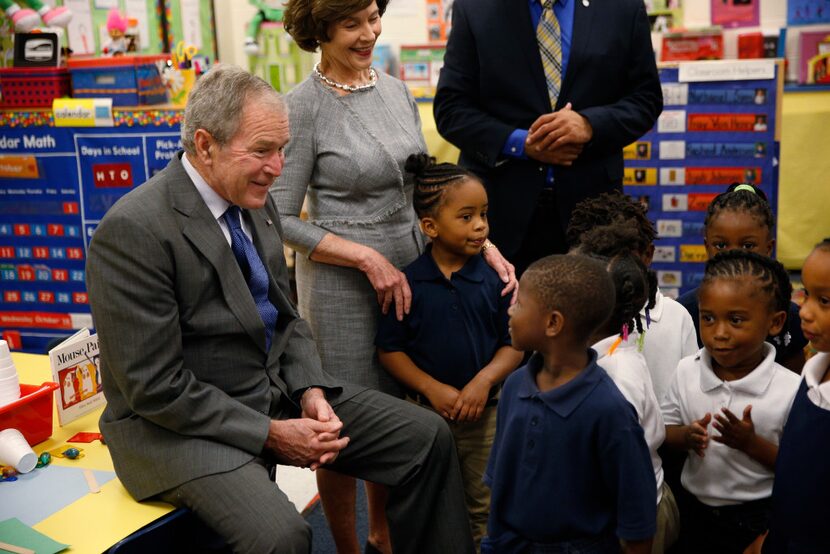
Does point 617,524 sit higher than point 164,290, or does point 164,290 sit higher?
point 164,290

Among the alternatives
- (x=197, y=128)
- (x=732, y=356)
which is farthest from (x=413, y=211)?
(x=732, y=356)

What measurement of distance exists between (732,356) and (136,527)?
1.34 metres

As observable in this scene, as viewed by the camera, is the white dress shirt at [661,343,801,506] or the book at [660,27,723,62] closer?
the white dress shirt at [661,343,801,506]

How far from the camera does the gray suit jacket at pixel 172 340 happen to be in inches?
79.4

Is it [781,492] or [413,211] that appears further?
[413,211]

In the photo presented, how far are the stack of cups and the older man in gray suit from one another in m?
0.27

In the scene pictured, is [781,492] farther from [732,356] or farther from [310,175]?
[310,175]

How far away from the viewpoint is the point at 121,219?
6.64 ft

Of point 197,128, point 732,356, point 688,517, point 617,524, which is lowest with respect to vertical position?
point 688,517

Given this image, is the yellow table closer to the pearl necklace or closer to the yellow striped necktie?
the pearl necklace

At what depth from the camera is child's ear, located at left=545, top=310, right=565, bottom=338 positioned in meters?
1.84

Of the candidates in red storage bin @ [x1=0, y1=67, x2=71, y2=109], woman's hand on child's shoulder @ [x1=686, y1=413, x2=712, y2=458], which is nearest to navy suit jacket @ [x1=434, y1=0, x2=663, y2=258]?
woman's hand on child's shoulder @ [x1=686, y1=413, x2=712, y2=458]

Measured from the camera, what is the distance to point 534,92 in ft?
9.18

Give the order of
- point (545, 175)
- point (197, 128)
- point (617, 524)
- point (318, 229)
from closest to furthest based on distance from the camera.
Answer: point (617, 524) < point (197, 128) < point (318, 229) < point (545, 175)
